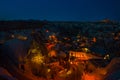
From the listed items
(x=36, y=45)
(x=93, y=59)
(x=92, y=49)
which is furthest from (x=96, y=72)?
(x=92, y=49)

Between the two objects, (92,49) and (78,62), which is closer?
(78,62)

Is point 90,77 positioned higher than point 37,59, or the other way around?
point 37,59

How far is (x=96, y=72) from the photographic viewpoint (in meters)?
19.0

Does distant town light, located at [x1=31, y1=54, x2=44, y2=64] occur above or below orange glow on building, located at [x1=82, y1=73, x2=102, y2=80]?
above

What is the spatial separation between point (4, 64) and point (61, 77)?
4309 mm

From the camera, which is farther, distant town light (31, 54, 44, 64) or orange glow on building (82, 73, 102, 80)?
distant town light (31, 54, 44, 64)

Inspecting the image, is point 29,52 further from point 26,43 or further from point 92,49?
point 92,49

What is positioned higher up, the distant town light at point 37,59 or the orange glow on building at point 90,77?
the distant town light at point 37,59

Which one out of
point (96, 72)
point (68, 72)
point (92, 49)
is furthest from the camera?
point (92, 49)

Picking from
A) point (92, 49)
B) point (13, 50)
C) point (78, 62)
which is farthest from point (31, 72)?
point (92, 49)

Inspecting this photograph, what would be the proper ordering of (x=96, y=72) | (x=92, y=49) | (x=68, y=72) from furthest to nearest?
(x=92, y=49) < (x=68, y=72) < (x=96, y=72)

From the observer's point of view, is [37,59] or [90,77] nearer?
[90,77]

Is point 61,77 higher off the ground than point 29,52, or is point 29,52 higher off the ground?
point 29,52

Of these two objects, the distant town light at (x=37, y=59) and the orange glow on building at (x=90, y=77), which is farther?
the distant town light at (x=37, y=59)
